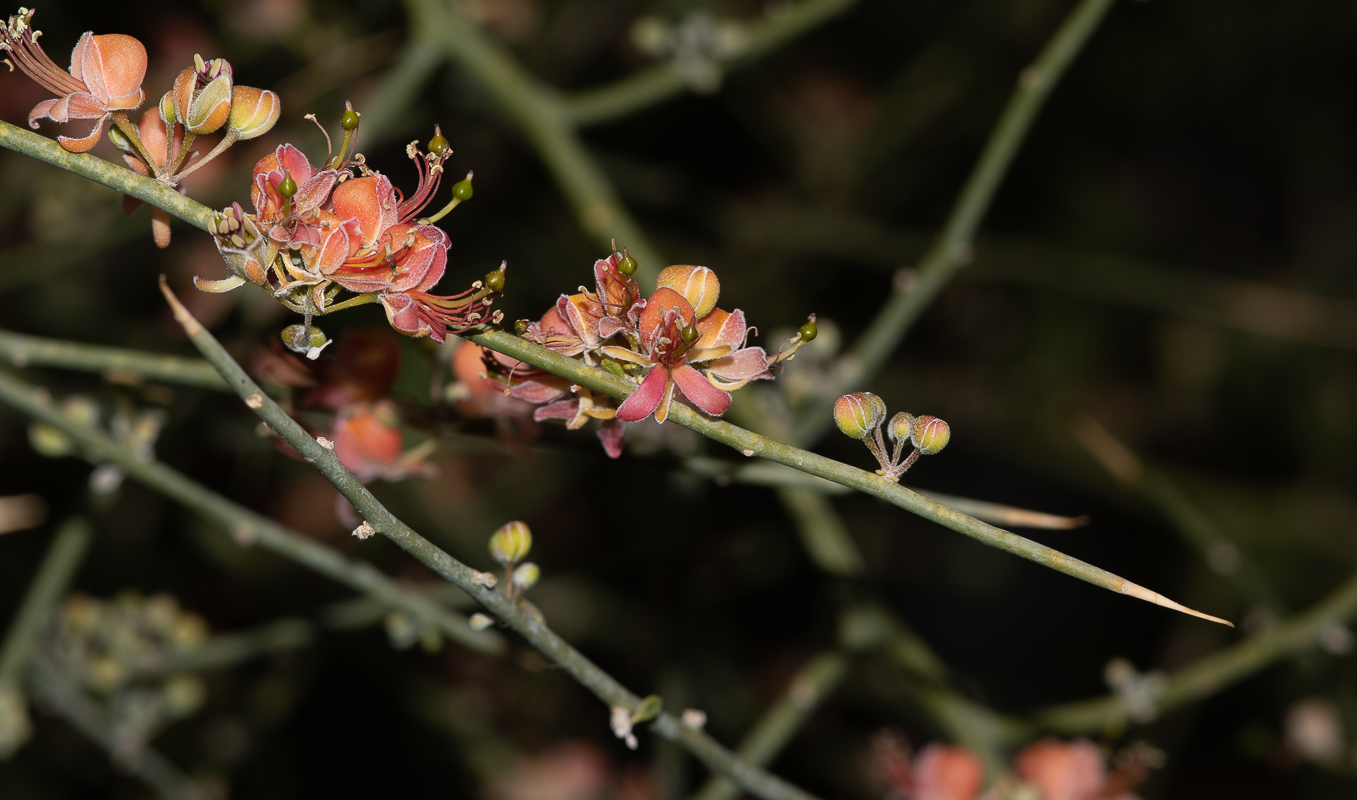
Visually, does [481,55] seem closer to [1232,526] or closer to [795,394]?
[795,394]

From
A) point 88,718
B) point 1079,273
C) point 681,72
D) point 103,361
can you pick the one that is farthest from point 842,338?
point 103,361

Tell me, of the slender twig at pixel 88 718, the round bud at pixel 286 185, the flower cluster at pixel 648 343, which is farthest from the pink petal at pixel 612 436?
the slender twig at pixel 88 718

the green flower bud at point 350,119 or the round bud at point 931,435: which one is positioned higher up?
the green flower bud at point 350,119

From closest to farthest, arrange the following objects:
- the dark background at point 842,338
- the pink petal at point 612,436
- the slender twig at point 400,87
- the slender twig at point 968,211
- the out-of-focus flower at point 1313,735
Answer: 1. the pink petal at point 612,436
2. the slender twig at point 968,211
3. the slender twig at point 400,87
4. the out-of-focus flower at point 1313,735
5. the dark background at point 842,338

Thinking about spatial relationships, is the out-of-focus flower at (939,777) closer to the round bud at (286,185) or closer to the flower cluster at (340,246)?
the flower cluster at (340,246)

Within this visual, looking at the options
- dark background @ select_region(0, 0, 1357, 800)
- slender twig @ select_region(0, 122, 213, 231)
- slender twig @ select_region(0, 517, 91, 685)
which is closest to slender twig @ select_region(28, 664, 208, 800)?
slender twig @ select_region(0, 517, 91, 685)

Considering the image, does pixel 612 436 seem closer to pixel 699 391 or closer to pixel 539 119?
pixel 699 391
